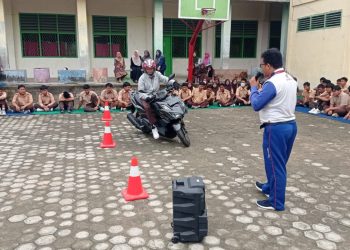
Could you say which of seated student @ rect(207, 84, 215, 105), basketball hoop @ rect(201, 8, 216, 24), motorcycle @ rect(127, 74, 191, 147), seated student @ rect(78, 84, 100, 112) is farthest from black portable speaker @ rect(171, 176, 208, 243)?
basketball hoop @ rect(201, 8, 216, 24)

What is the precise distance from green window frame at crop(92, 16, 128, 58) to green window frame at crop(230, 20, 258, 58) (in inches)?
227

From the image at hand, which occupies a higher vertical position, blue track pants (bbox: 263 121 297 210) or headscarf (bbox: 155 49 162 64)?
headscarf (bbox: 155 49 162 64)

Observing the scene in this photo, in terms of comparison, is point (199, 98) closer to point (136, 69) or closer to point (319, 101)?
point (319, 101)

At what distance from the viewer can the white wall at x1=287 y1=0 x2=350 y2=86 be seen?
13141 millimetres

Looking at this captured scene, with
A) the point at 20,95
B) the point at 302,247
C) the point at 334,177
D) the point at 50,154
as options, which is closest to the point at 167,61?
the point at 20,95

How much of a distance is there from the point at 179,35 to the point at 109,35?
141 inches

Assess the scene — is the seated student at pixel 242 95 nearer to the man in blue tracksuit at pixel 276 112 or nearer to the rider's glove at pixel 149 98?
the rider's glove at pixel 149 98

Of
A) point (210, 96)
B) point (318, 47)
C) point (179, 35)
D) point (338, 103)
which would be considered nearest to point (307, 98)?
point (338, 103)

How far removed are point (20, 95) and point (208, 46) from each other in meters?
10.7

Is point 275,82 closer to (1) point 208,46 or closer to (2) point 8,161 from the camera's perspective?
(2) point 8,161

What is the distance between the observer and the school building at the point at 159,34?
14219 millimetres

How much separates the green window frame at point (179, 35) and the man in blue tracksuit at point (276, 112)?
578 inches

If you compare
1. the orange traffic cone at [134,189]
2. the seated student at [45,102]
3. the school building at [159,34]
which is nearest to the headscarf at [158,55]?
the school building at [159,34]

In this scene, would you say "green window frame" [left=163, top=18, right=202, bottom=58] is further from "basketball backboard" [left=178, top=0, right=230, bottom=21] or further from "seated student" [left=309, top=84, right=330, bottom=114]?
"seated student" [left=309, top=84, right=330, bottom=114]
